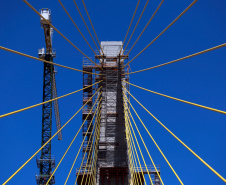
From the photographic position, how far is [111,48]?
987 inches

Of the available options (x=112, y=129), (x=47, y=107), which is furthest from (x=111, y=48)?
(x=47, y=107)

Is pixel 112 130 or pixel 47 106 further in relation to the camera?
pixel 47 106

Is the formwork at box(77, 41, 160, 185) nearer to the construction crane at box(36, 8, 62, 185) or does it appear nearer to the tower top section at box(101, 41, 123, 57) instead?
the tower top section at box(101, 41, 123, 57)

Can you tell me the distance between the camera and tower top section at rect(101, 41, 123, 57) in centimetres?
2393

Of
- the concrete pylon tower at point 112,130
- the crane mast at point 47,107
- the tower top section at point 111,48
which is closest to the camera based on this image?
the concrete pylon tower at point 112,130

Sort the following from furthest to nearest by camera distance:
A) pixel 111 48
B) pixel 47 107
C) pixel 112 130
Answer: pixel 47 107 < pixel 111 48 < pixel 112 130

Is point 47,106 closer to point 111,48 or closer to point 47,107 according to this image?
point 47,107

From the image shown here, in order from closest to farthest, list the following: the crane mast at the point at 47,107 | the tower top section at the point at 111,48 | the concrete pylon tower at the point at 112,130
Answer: the concrete pylon tower at the point at 112,130, the tower top section at the point at 111,48, the crane mast at the point at 47,107

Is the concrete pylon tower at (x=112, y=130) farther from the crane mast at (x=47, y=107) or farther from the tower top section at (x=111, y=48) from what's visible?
the crane mast at (x=47, y=107)

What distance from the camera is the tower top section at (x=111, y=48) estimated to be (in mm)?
23931

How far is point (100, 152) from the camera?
2273 cm

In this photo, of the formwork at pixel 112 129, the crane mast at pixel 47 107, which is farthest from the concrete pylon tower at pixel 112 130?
the crane mast at pixel 47 107

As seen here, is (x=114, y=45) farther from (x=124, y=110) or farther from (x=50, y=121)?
(x=50, y=121)

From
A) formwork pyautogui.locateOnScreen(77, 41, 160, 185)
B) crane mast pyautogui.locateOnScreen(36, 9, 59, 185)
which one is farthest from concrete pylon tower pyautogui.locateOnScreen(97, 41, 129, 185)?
crane mast pyautogui.locateOnScreen(36, 9, 59, 185)
